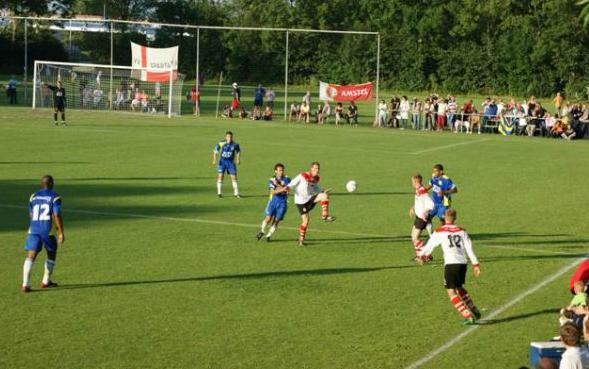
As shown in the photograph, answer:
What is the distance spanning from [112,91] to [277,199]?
37977 mm

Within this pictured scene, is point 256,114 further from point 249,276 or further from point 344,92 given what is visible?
point 249,276

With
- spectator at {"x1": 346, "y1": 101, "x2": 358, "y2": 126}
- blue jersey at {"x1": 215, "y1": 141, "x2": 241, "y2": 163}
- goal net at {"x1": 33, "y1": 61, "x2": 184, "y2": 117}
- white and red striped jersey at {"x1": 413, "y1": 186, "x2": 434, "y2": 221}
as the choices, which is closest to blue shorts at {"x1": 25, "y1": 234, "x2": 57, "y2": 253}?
white and red striped jersey at {"x1": 413, "y1": 186, "x2": 434, "y2": 221}

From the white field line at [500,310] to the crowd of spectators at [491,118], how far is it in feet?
99.2

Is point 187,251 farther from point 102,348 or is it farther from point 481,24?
point 481,24

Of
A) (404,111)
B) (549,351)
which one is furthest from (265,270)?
(404,111)

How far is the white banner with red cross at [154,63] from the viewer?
2062 inches

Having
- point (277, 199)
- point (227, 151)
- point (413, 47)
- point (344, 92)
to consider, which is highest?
point (413, 47)

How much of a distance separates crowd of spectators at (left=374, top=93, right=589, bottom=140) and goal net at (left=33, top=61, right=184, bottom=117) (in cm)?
1346

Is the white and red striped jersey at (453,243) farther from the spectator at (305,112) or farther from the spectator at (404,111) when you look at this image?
the spectator at (305,112)

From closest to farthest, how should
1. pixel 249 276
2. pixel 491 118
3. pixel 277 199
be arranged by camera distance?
pixel 249 276 < pixel 277 199 < pixel 491 118

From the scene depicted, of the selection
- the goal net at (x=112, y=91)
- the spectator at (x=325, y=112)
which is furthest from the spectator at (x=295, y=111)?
the goal net at (x=112, y=91)

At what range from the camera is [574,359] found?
918 cm

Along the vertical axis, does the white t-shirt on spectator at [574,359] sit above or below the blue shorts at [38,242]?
below

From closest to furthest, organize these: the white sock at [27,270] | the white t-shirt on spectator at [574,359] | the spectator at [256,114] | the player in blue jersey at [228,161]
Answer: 1. the white t-shirt on spectator at [574,359]
2. the white sock at [27,270]
3. the player in blue jersey at [228,161]
4. the spectator at [256,114]
